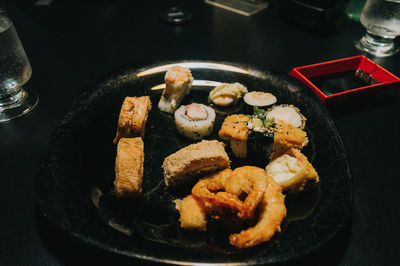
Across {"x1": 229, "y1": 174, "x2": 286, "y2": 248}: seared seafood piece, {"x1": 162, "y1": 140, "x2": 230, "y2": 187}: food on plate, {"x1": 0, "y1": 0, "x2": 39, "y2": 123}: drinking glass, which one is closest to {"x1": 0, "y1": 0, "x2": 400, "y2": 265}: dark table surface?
{"x1": 0, "y1": 0, "x2": 39, "y2": 123}: drinking glass

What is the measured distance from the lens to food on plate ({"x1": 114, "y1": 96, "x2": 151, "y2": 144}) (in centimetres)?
238

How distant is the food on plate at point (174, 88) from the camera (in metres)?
2.74

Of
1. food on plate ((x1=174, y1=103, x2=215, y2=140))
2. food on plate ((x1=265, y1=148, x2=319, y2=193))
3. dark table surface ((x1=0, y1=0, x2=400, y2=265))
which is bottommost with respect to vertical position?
dark table surface ((x1=0, y1=0, x2=400, y2=265))

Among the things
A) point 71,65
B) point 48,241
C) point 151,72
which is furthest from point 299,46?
point 48,241

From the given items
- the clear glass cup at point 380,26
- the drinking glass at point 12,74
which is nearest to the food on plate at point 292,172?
the drinking glass at point 12,74

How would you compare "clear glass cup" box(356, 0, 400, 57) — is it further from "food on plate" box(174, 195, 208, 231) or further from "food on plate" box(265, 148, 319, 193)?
"food on plate" box(174, 195, 208, 231)

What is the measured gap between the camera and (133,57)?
3918 mm

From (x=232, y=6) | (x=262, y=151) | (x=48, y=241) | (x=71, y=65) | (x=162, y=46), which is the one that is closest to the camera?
(x=48, y=241)

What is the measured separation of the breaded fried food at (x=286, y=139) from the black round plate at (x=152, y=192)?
0.79ft

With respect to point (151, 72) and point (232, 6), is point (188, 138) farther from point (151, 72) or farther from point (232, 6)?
point (232, 6)

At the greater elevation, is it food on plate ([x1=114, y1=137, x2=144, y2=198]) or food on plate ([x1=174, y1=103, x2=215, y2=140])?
food on plate ([x1=114, y1=137, x2=144, y2=198])

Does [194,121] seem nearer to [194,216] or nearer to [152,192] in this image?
[152,192]

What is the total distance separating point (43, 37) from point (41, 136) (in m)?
2.28

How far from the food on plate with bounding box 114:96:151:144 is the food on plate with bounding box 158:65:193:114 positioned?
0.37m
